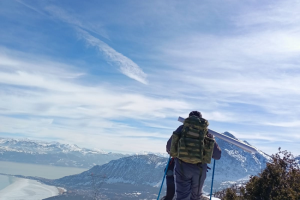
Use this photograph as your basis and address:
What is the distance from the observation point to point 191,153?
855 cm

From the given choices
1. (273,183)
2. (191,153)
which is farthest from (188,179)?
(273,183)

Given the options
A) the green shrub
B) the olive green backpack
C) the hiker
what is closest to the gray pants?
the hiker

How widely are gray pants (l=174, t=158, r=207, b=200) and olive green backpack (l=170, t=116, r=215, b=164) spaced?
27cm

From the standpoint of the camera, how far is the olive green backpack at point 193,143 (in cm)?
858

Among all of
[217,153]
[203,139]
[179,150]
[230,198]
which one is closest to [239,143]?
[217,153]

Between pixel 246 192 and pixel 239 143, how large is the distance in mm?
11008

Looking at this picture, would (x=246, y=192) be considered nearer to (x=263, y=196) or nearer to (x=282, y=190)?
(x=263, y=196)

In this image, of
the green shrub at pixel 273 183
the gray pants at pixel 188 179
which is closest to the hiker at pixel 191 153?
the gray pants at pixel 188 179

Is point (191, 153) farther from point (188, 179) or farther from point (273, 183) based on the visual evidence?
point (273, 183)

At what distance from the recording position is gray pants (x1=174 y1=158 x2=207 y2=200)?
882 centimetres

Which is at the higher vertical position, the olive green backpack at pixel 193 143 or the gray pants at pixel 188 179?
the olive green backpack at pixel 193 143

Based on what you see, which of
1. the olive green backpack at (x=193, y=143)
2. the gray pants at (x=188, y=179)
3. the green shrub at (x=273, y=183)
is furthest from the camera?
the green shrub at (x=273, y=183)

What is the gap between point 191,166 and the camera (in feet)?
29.1

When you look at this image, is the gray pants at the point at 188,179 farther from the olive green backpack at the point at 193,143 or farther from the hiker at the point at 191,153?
the olive green backpack at the point at 193,143
